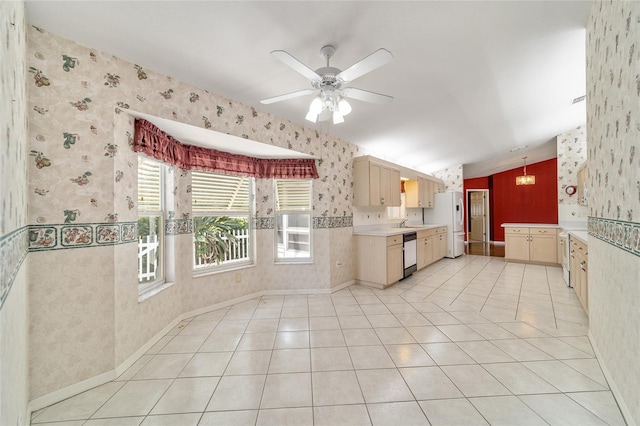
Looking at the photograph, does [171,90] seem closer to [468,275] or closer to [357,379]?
[357,379]

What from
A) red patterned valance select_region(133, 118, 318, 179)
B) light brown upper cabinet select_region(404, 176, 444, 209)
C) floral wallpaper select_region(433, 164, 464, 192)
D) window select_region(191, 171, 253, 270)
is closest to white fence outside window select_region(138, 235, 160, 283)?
window select_region(191, 171, 253, 270)

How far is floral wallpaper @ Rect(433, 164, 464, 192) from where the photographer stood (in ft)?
24.5

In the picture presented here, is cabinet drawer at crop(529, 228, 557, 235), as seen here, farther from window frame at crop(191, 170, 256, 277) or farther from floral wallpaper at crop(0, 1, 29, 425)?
floral wallpaper at crop(0, 1, 29, 425)

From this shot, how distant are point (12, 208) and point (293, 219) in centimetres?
309

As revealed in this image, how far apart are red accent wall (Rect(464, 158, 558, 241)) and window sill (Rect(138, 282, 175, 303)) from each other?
10050 mm

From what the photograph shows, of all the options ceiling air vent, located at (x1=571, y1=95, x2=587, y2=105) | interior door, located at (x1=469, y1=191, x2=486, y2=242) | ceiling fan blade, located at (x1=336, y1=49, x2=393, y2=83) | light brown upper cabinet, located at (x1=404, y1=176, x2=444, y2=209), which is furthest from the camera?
interior door, located at (x1=469, y1=191, x2=486, y2=242)

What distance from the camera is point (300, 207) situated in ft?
13.4

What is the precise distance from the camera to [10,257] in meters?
1.13

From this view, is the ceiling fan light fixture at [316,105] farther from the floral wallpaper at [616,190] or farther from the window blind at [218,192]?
the window blind at [218,192]

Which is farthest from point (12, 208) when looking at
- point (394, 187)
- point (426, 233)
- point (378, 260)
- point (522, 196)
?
point (522, 196)

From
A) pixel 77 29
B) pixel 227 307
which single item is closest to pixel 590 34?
pixel 77 29

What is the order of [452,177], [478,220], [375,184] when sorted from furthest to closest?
[478,220], [452,177], [375,184]

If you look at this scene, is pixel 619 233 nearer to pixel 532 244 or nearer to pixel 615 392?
pixel 615 392

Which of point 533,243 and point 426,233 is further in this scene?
point 533,243
